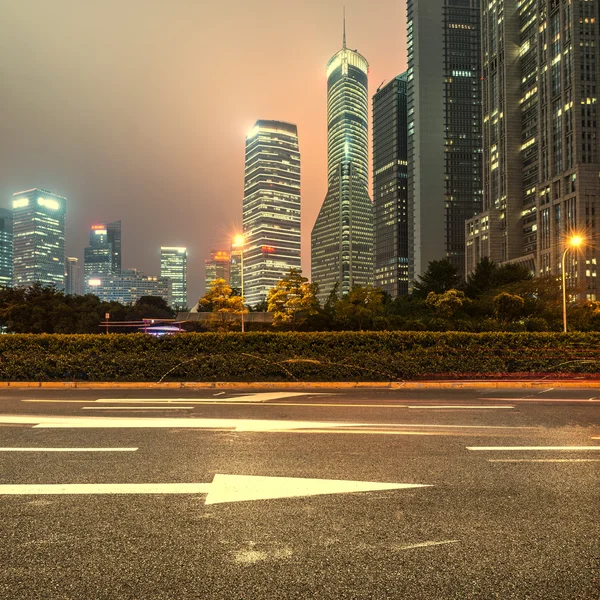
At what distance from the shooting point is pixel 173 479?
5805 millimetres

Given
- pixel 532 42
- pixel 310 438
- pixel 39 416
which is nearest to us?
pixel 310 438

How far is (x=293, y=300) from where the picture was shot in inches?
1986

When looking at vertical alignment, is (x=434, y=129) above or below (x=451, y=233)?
above

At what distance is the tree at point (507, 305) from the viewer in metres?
34.5

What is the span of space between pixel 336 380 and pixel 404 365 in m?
2.90

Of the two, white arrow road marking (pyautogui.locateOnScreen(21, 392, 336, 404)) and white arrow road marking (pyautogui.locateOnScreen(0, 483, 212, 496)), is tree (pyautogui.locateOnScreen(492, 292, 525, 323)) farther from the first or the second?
white arrow road marking (pyautogui.locateOnScreen(0, 483, 212, 496))

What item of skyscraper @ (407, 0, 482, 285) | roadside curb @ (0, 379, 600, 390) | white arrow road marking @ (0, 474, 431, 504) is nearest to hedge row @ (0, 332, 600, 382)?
roadside curb @ (0, 379, 600, 390)

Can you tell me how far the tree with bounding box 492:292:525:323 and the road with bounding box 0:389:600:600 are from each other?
86.9 ft

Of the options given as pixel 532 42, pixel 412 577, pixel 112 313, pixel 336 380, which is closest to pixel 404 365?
pixel 336 380

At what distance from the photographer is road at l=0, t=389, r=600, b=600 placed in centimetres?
342

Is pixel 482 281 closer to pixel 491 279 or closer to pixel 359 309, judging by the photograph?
pixel 491 279

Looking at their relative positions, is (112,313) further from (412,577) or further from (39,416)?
(412,577)

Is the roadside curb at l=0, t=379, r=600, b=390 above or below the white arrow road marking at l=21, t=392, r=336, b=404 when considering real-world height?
below

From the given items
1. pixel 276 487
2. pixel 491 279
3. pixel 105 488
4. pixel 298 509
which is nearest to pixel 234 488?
pixel 276 487
